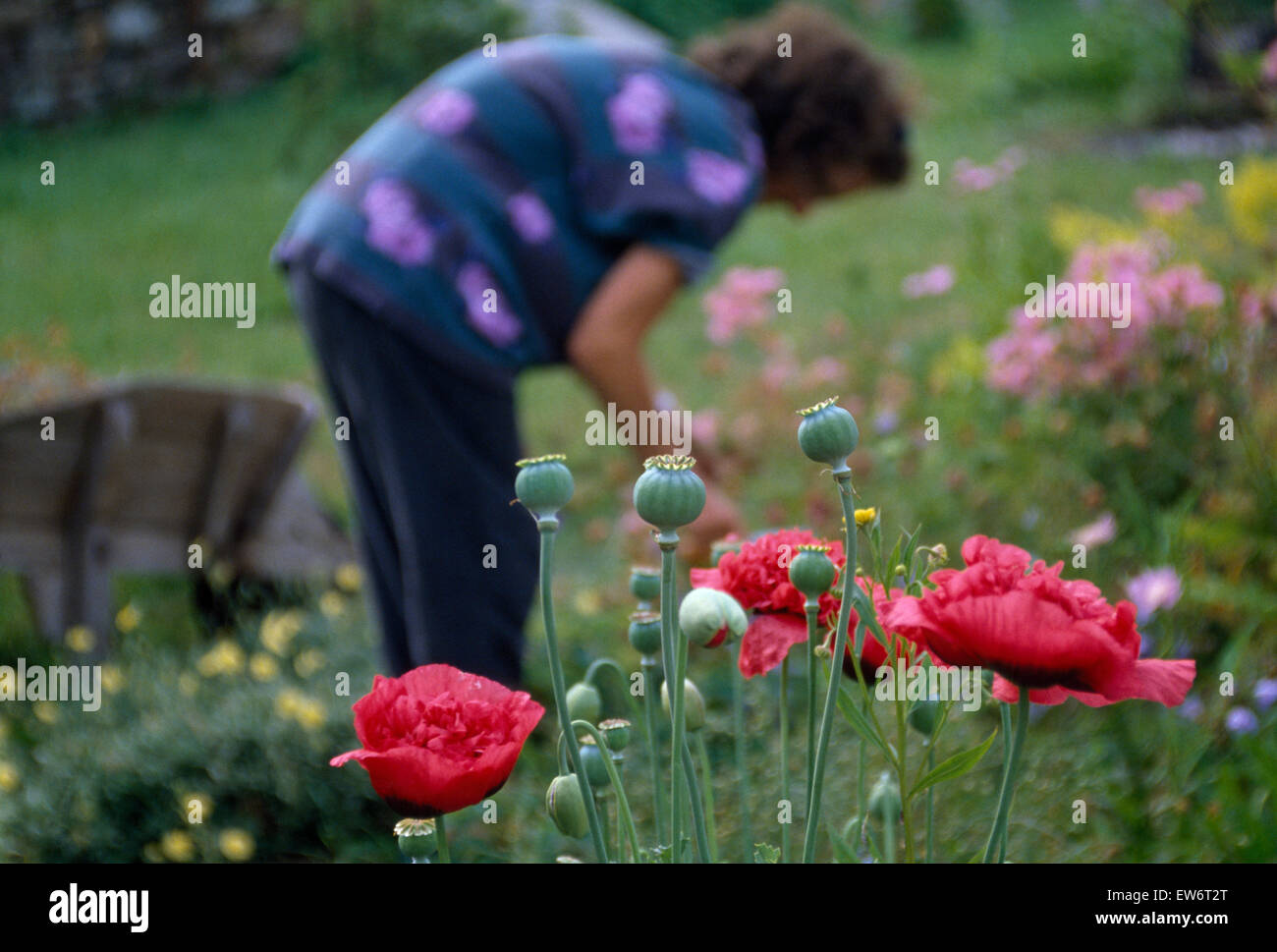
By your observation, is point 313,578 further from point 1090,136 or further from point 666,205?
point 1090,136

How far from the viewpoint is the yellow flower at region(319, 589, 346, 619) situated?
7.53 feet

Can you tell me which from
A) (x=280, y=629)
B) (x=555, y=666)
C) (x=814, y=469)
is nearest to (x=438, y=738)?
(x=555, y=666)

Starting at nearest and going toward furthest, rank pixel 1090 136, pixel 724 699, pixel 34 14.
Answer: pixel 724 699 → pixel 1090 136 → pixel 34 14

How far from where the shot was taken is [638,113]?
5.15ft

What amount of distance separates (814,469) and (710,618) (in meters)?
2.44

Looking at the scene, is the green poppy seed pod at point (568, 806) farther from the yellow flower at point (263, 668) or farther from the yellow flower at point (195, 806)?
the yellow flower at point (263, 668)

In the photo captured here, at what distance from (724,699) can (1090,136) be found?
16.5ft

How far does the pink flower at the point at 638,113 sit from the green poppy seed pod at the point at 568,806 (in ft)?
3.89

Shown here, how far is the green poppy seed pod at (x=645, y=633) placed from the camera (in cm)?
59

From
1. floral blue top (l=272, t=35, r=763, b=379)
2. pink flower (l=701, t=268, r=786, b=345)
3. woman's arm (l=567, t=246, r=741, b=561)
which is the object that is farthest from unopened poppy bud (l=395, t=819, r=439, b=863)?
pink flower (l=701, t=268, r=786, b=345)

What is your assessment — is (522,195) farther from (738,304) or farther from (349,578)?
(738,304)

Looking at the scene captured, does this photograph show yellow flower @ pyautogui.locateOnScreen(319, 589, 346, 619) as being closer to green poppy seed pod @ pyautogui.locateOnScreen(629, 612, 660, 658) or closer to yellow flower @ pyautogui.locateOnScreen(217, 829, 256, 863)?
yellow flower @ pyautogui.locateOnScreen(217, 829, 256, 863)
